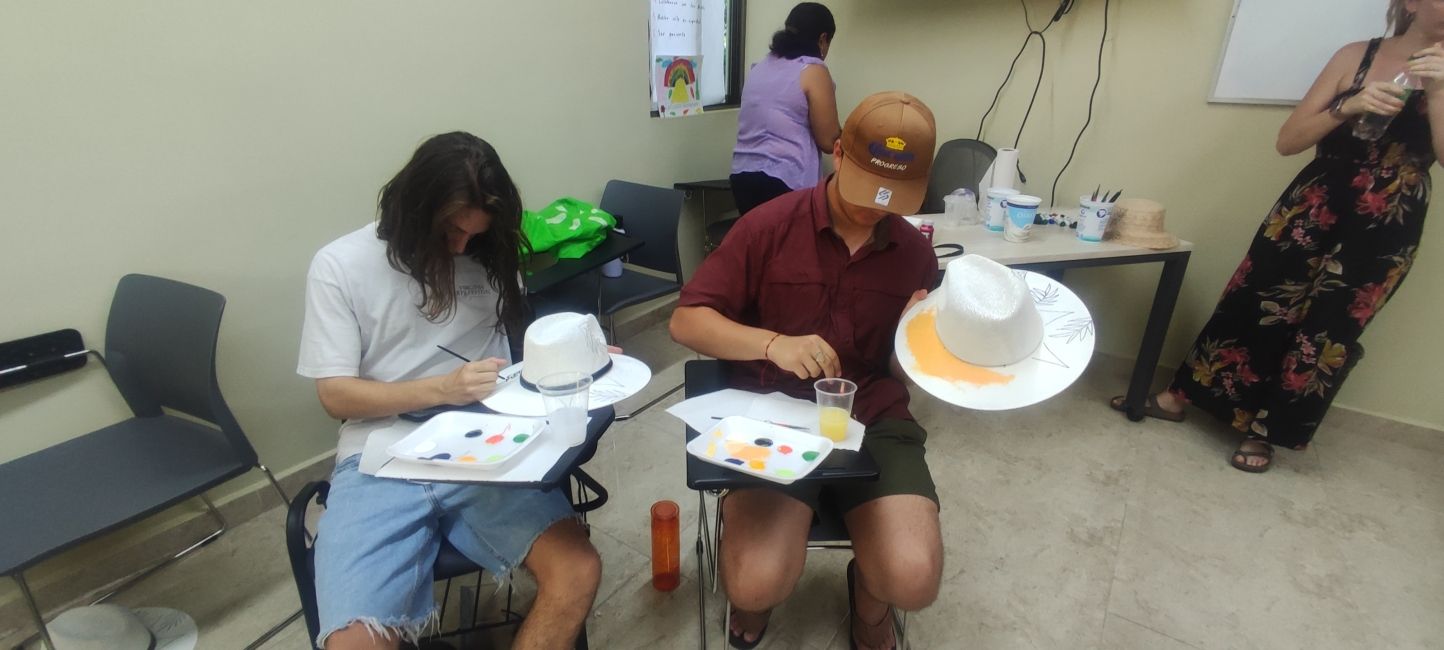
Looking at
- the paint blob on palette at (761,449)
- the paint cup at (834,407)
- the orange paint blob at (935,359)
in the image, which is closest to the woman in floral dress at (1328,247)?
the orange paint blob at (935,359)

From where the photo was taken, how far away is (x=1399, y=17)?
1.74 m

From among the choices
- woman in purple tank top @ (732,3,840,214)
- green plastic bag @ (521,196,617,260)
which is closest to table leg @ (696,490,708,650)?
green plastic bag @ (521,196,617,260)

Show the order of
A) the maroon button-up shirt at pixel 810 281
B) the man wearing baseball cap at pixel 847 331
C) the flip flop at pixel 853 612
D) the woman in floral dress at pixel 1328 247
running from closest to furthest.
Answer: the man wearing baseball cap at pixel 847 331
the maroon button-up shirt at pixel 810 281
the flip flop at pixel 853 612
the woman in floral dress at pixel 1328 247

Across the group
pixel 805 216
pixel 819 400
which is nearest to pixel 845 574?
pixel 819 400

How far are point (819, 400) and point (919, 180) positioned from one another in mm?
439

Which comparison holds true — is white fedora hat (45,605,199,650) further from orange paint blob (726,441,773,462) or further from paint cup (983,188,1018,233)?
paint cup (983,188,1018,233)

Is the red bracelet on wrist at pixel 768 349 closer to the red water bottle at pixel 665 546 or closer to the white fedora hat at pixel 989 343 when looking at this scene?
the white fedora hat at pixel 989 343

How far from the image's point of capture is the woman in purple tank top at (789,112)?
8.48ft

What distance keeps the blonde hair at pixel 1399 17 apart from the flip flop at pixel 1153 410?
1317 millimetres

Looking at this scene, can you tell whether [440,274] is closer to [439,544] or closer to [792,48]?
[439,544]

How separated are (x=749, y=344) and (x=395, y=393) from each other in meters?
0.68

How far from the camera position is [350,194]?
6.35ft

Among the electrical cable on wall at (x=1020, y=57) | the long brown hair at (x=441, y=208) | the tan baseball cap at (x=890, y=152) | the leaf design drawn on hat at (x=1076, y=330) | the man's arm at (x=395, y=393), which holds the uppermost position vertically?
the electrical cable on wall at (x=1020, y=57)

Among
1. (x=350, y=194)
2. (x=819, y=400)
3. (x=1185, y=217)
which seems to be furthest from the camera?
(x=1185, y=217)
